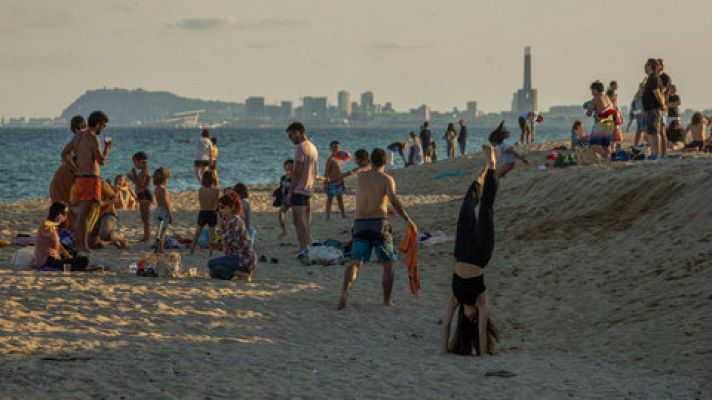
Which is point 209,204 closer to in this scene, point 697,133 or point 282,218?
point 282,218

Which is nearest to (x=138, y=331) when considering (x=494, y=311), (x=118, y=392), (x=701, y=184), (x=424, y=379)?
(x=118, y=392)

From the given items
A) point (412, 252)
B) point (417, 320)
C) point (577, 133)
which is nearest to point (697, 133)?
point (577, 133)

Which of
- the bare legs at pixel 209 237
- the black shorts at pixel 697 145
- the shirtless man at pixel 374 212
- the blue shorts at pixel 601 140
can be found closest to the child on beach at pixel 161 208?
the bare legs at pixel 209 237

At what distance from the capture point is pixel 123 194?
70.0ft

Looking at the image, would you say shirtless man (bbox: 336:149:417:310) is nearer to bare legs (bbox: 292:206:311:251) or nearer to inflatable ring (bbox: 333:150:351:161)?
bare legs (bbox: 292:206:311:251)

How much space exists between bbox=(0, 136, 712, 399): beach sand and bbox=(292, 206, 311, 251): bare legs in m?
0.38

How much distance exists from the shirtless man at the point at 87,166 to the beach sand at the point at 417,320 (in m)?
0.57

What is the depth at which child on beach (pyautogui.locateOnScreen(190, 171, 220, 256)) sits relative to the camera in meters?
13.2

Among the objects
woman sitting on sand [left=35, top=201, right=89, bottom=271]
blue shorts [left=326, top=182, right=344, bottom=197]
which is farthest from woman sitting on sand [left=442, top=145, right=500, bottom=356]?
blue shorts [left=326, top=182, right=344, bottom=197]

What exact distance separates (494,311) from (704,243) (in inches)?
111

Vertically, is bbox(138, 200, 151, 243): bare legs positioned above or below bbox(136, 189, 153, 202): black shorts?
below

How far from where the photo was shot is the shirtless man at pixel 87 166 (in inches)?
484

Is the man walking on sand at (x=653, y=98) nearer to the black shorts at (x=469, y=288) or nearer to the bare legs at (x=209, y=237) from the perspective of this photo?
the bare legs at (x=209, y=237)

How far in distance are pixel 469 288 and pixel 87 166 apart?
6.46 metres
